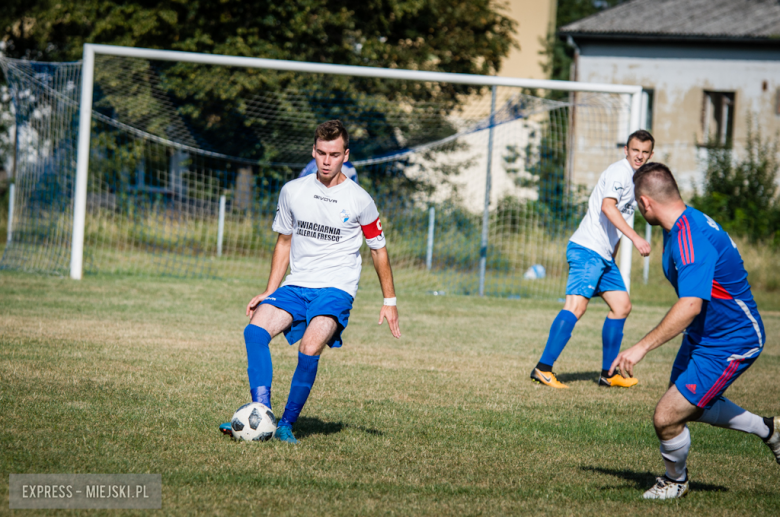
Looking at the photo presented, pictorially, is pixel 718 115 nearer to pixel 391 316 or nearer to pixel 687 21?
pixel 687 21

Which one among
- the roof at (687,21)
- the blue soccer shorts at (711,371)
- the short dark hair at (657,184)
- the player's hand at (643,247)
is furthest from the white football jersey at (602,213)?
the roof at (687,21)

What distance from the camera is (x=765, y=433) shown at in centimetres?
381

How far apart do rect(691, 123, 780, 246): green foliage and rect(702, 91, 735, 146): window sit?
15.4 ft

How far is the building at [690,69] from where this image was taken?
24703 millimetres

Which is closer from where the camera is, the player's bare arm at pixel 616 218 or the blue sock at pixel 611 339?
the player's bare arm at pixel 616 218

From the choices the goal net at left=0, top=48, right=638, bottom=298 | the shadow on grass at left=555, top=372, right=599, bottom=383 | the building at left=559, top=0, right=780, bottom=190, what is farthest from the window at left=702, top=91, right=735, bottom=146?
the shadow on grass at left=555, top=372, right=599, bottom=383

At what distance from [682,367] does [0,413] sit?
3748 millimetres

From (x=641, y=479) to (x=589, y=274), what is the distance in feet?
9.13

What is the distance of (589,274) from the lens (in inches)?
256

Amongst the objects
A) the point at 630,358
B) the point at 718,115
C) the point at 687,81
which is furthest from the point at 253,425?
the point at 718,115

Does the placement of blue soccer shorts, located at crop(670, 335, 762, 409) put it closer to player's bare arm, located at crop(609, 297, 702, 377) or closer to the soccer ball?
player's bare arm, located at crop(609, 297, 702, 377)

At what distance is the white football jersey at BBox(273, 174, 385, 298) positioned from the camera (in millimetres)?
4410

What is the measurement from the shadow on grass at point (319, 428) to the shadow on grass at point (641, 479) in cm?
130

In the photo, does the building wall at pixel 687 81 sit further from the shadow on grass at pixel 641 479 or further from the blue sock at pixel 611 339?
the shadow on grass at pixel 641 479
